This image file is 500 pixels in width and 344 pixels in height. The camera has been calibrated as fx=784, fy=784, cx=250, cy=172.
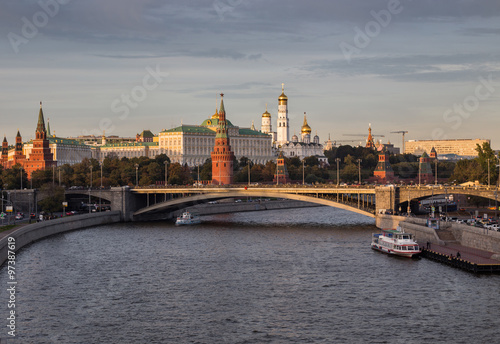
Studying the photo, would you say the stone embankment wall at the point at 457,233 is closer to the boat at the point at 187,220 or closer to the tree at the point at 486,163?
the boat at the point at 187,220

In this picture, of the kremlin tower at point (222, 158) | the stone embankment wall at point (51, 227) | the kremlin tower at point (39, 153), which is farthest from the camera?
the kremlin tower at point (39, 153)

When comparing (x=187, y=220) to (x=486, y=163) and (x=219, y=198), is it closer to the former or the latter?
(x=219, y=198)

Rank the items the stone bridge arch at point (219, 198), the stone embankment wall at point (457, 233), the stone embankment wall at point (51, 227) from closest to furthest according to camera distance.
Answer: the stone embankment wall at point (457, 233) < the stone embankment wall at point (51, 227) < the stone bridge arch at point (219, 198)

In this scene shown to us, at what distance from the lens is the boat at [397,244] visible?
64125mm

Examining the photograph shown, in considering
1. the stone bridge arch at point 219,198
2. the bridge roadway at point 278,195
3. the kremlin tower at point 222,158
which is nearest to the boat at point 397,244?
the bridge roadway at point 278,195

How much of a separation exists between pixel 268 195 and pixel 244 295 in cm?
4990

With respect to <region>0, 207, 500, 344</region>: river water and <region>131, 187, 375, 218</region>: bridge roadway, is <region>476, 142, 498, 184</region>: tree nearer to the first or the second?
<region>131, 187, 375, 218</region>: bridge roadway

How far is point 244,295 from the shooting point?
163 feet

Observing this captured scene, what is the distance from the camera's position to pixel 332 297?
48.8m

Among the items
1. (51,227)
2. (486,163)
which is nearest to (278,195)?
(51,227)

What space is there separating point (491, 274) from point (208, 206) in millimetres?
75612

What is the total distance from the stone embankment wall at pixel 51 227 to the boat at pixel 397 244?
102 ft

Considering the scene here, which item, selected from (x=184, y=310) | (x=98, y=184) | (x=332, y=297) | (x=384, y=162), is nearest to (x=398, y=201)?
(x=332, y=297)

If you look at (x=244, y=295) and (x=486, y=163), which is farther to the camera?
(x=486, y=163)
